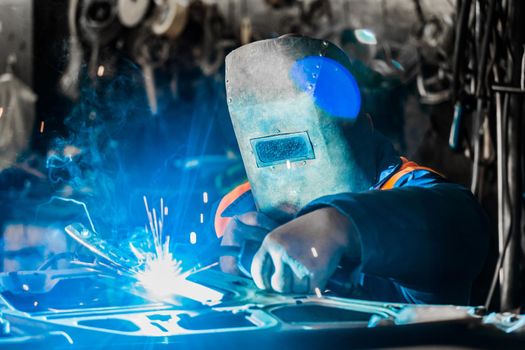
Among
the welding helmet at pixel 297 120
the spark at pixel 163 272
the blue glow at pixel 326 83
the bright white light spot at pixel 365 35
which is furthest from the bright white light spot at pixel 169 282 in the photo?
the bright white light spot at pixel 365 35

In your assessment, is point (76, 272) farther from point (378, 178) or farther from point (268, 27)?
point (268, 27)

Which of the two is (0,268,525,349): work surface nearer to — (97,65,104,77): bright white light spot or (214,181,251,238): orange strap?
(214,181,251,238): orange strap

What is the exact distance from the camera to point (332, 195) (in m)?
0.66

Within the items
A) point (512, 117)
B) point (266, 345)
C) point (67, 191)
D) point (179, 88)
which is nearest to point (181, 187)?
point (67, 191)

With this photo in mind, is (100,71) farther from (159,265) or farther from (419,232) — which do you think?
(419,232)

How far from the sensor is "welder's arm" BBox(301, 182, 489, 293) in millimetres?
644

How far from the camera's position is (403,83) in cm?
175

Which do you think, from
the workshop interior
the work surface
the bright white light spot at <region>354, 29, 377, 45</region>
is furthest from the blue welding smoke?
the bright white light spot at <region>354, 29, 377, 45</region>

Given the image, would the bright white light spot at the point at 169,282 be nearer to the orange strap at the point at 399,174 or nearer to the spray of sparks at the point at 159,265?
the spray of sparks at the point at 159,265

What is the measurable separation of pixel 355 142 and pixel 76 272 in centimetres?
38

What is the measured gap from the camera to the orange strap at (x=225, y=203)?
0.82 m

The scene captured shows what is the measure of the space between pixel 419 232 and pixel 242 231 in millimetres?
212

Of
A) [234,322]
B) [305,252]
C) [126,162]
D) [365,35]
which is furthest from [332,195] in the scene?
[365,35]

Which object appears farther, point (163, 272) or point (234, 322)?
point (163, 272)
